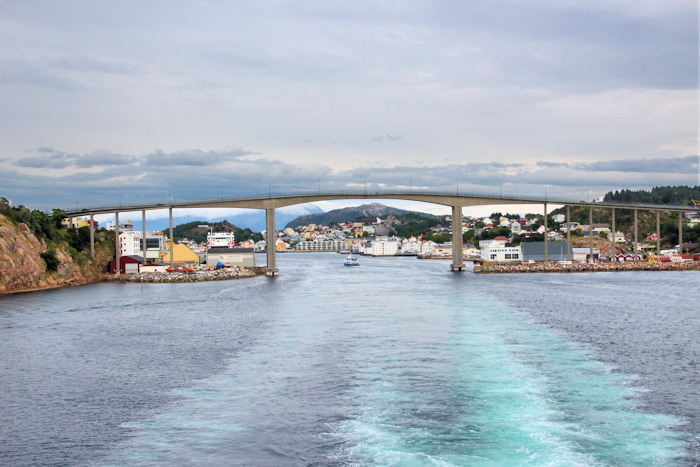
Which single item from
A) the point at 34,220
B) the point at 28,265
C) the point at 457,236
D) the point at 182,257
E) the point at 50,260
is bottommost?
the point at 182,257

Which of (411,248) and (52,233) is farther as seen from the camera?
(411,248)

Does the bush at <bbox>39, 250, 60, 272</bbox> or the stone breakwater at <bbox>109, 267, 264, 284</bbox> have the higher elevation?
the bush at <bbox>39, 250, 60, 272</bbox>

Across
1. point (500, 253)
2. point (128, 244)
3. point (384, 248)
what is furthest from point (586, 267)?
point (384, 248)

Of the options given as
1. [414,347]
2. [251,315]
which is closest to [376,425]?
[414,347]

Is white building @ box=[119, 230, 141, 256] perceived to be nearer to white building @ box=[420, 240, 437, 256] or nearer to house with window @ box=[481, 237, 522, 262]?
house with window @ box=[481, 237, 522, 262]

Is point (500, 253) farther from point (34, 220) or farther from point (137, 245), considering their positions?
point (34, 220)

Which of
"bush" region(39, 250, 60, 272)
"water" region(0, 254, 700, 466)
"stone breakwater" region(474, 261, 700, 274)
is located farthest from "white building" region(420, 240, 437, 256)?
"water" region(0, 254, 700, 466)
